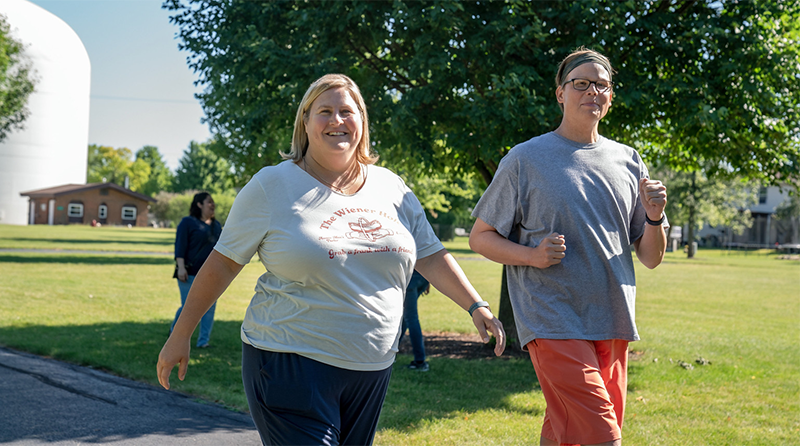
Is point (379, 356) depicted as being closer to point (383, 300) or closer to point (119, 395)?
point (383, 300)

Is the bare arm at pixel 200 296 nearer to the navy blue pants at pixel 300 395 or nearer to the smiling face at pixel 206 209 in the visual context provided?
the navy blue pants at pixel 300 395

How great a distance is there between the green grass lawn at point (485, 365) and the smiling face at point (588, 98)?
9.30ft

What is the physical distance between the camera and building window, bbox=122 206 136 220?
80894 mm

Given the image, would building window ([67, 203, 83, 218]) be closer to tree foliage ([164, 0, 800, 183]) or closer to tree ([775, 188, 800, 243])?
tree ([775, 188, 800, 243])

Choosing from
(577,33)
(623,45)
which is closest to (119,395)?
(577,33)

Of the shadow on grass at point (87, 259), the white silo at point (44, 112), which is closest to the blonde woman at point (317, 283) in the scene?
the shadow on grass at point (87, 259)

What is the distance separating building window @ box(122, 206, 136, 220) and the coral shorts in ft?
279

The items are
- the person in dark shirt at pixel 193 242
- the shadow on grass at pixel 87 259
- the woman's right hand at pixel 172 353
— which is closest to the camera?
the woman's right hand at pixel 172 353

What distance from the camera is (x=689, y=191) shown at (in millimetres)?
47625

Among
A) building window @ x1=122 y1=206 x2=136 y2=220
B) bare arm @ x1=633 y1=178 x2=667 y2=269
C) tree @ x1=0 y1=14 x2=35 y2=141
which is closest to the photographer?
bare arm @ x1=633 y1=178 x2=667 y2=269

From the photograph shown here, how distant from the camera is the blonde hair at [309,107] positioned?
268 centimetres

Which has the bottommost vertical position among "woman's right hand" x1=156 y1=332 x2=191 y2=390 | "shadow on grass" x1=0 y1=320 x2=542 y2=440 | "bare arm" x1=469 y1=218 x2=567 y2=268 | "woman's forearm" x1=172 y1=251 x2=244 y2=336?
"shadow on grass" x1=0 y1=320 x2=542 y2=440

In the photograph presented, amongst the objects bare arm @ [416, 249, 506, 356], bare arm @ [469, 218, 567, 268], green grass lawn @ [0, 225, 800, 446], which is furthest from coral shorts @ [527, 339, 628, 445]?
green grass lawn @ [0, 225, 800, 446]

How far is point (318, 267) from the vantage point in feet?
7.90
